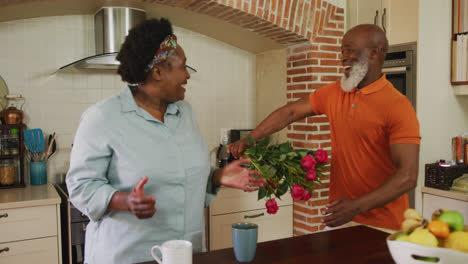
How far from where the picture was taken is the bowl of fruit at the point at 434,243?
1020 millimetres

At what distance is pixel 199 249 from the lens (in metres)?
1.74

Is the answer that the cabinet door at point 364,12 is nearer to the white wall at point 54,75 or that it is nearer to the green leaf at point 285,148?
the white wall at point 54,75

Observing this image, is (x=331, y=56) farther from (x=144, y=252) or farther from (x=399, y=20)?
(x=144, y=252)

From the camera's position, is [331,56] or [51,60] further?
[331,56]

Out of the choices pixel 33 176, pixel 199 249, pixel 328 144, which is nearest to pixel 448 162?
pixel 328 144

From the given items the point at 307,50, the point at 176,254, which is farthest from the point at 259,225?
the point at 176,254

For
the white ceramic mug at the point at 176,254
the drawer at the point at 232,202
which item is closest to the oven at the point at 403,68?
the drawer at the point at 232,202

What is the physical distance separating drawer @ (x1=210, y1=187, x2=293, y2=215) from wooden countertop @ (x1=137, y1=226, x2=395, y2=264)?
5.58 ft

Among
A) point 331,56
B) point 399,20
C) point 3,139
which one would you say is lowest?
point 3,139

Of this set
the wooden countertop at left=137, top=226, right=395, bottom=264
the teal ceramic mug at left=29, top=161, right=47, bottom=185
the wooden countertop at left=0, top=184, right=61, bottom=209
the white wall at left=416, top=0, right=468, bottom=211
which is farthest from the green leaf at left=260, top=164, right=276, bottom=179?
the teal ceramic mug at left=29, top=161, right=47, bottom=185

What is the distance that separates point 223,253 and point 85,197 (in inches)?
21.9

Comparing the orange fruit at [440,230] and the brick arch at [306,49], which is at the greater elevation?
the brick arch at [306,49]

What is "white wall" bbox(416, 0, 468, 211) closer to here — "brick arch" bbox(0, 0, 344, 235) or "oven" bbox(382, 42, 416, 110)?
"oven" bbox(382, 42, 416, 110)

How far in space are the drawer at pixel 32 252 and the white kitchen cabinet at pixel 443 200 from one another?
109 inches
